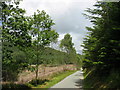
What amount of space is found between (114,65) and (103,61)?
675 millimetres

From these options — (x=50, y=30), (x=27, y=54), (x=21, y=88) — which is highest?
(x=50, y=30)

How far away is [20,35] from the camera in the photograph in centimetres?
971

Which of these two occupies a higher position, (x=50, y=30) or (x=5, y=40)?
(x=50, y=30)

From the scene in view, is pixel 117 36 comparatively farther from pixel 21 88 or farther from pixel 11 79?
pixel 11 79

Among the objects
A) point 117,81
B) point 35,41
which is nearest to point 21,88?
point 35,41

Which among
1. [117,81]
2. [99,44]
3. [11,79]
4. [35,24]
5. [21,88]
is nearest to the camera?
[117,81]

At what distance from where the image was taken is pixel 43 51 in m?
17.2

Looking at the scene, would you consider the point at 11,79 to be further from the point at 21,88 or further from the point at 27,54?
the point at 27,54

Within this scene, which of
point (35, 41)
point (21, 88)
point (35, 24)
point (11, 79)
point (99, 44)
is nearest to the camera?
point (99, 44)

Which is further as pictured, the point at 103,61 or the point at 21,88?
the point at 21,88

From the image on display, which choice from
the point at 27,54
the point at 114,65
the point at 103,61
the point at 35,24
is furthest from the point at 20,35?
the point at 35,24

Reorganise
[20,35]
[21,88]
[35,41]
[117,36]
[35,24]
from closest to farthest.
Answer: [117,36] < [20,35] < [21,88] < [35,41] < [35,24]

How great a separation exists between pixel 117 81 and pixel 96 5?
5337mm

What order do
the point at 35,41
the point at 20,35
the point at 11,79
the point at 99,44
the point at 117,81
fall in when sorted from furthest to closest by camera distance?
the point at 35,41 < the point at 11,79 < the point at 20,35 < the point at 99,44 < the point at 117,81
